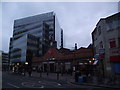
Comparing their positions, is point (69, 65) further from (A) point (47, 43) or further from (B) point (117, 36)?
(A) point (47, 43)

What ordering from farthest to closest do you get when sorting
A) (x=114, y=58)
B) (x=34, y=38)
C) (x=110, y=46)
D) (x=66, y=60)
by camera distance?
(x=34, y=38) < (x=66, y=60) < (x=110, y=46) < (x=114, y=58)

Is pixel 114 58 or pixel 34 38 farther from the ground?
pixel 34 38

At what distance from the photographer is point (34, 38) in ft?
237

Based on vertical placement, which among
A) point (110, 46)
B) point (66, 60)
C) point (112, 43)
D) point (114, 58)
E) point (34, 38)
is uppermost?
point (34, 38)

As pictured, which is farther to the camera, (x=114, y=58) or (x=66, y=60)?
(x=66, y=60)

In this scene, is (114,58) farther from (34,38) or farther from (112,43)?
(34,38)

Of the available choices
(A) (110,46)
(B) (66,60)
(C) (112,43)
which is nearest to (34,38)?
(B) (66,60)

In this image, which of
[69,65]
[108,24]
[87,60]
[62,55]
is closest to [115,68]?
[108,24]

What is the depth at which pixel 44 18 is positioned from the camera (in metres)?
83.2

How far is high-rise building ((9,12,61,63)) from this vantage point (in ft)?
219

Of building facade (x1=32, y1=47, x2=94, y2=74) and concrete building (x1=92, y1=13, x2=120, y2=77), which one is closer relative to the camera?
concrete building (x1=92, y1=13, x2=120, y2=77)

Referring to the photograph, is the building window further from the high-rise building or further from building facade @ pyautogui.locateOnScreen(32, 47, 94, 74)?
the high-rise building

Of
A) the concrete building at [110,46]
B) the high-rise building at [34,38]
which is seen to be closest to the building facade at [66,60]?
the concrete building at [110,46]

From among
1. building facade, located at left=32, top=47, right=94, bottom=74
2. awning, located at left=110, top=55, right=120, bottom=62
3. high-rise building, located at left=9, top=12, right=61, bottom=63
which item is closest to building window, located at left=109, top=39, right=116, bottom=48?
awning, located at left=110, top=55, right=120, bottom=62
